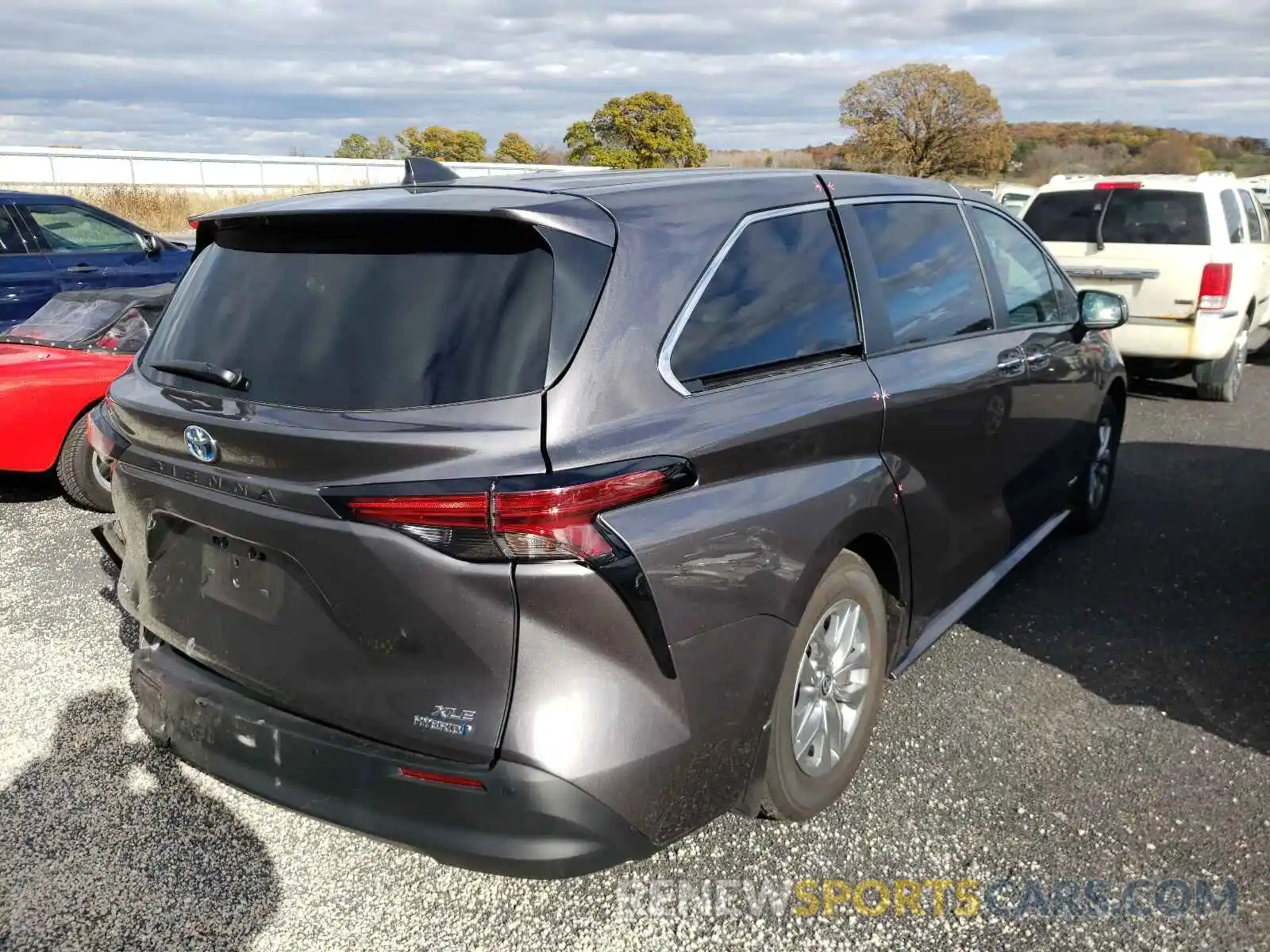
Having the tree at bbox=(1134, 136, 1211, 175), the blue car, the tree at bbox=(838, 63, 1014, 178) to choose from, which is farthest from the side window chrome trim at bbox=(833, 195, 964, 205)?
the tree at bbox=(838, 63, 1014, 178)

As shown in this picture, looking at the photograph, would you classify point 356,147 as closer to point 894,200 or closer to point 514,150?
point 514,150

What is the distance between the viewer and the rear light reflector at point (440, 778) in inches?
81.1

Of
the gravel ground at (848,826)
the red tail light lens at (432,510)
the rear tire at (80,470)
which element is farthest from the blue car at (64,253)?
the red tail light lens at (432,510)

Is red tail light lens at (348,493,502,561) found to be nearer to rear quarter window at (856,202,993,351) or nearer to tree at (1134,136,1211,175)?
rear quarter window at (856,202,993,351)

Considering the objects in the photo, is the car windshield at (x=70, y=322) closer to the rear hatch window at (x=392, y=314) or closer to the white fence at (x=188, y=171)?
the rear hatch window at (x=392, y=314)

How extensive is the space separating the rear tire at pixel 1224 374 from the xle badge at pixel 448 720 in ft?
26.9

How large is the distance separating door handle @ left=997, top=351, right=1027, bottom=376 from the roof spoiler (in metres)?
2.08

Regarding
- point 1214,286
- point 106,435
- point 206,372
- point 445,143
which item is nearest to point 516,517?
point 206,372

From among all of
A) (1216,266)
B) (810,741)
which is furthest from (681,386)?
(1216,266)

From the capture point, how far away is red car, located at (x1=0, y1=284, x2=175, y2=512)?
559 centimetres

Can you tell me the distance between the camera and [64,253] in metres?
9.39

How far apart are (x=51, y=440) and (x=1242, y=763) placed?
5.94 metres

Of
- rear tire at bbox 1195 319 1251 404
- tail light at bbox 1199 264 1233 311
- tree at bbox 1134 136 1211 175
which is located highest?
tree at bbox 1134 136 1211 175

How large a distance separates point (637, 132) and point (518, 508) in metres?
58.7
